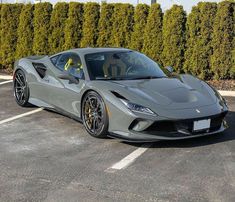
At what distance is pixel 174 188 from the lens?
175 inches

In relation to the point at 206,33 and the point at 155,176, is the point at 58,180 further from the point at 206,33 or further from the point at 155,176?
the point at 206,33

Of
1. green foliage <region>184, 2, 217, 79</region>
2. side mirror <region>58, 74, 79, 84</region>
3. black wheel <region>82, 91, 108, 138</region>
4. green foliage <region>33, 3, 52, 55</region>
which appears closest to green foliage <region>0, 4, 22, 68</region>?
green foliage <region>33, 3, 52, 55</region>

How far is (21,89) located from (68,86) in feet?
5.58

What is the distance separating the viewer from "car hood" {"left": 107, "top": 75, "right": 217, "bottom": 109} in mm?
5758

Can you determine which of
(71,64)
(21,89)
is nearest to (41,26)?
(21,89)

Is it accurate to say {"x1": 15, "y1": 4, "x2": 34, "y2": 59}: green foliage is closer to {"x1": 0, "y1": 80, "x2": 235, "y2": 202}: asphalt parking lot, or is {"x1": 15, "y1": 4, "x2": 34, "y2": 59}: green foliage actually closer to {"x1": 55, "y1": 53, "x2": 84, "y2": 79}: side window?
{"x1": 55, "y1": 53, "x2": 84, "y2": 79}: side window

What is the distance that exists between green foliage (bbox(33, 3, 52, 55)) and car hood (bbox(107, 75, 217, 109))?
6.77m

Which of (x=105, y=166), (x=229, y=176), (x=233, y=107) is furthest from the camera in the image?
(x=233, y=107)

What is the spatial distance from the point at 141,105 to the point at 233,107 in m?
3.09

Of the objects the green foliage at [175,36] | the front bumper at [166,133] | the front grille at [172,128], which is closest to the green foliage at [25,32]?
the green foliage at [175,36]

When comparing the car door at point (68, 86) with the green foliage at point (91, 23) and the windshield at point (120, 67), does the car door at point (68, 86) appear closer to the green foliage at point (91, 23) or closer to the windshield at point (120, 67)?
the windshield at point (120, 67)

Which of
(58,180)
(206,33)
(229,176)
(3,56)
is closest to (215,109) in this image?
(229,176)

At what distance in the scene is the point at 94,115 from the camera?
6172 mm

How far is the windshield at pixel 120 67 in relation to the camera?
21.5 ft
